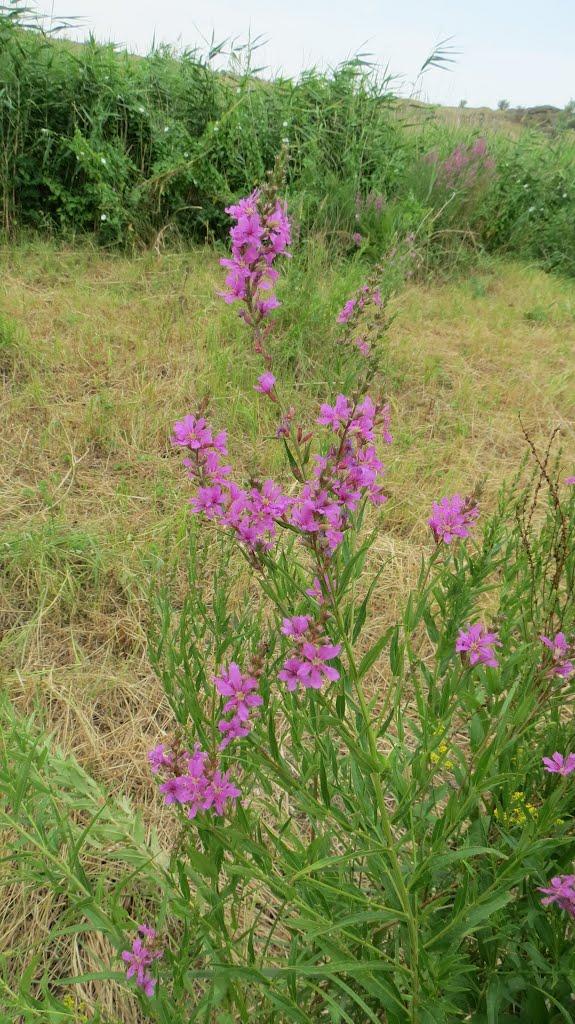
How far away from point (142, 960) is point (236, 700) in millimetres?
488

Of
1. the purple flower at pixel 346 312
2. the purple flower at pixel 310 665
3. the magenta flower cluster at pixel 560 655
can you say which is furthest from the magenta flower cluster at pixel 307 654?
the purple flower at pixel 346 312

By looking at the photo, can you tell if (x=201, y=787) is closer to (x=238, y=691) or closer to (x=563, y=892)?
(x=238, y=691)

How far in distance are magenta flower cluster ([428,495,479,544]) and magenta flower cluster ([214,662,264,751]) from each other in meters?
0.52

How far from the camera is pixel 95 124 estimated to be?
15.1ft

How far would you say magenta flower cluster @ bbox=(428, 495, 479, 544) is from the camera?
4.40 ft

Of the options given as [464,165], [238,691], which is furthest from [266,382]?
[464,165]

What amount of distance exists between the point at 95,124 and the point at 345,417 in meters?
4.53

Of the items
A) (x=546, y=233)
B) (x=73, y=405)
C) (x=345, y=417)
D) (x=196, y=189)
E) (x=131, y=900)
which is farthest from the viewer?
(x=546, y=233)

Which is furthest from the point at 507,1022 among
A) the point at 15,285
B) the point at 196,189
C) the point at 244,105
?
the point at 244,105

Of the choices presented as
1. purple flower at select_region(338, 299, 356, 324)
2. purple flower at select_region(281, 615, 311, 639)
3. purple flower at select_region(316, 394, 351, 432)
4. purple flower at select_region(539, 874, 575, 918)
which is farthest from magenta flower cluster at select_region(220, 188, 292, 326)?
purple flower at select_region(539, 874, 575, 918)

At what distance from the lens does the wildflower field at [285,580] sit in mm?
1058

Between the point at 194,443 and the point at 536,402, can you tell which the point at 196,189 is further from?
the point at 194,443

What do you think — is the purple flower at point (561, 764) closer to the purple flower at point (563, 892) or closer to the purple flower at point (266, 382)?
the purple flower at point (563, 892)

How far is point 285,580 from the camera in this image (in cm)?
119
